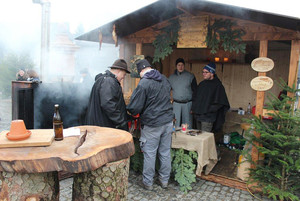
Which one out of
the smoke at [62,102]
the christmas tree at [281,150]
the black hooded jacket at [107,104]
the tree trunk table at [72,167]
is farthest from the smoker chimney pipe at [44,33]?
the christmas tree at [281,150]

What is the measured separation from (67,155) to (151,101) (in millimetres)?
1969

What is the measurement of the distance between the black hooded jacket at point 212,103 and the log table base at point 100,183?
3284mm

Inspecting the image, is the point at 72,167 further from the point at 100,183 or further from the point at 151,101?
the point at 151,101

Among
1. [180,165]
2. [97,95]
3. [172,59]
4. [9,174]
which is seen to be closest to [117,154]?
[9,174]

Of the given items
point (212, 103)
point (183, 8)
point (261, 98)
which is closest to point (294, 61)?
point (261, 98)

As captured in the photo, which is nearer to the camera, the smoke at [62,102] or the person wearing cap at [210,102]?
the smoke at [62,102]

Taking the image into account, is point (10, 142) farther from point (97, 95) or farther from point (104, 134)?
point (97, 95)

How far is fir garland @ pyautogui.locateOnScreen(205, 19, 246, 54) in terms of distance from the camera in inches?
181

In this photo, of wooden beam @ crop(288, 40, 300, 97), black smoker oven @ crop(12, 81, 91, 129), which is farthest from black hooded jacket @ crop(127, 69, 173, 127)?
wooden beam @ crop(288, 40, 300, 97)

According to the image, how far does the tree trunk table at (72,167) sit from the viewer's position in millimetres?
2199

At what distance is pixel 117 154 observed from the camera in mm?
2529

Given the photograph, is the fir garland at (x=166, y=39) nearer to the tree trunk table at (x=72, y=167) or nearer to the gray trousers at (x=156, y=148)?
the gray trousers at (x=156, y=148)

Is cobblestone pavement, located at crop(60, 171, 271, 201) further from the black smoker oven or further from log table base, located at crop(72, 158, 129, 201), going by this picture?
log table base, located at crop(72, 158, 129, 201)

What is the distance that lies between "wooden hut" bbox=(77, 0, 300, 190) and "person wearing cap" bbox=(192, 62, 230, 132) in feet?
2.47
